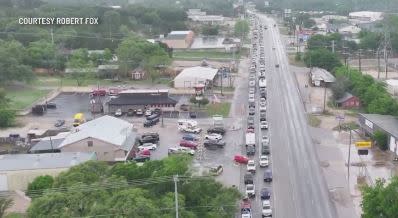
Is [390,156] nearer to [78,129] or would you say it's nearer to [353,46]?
[78,129]

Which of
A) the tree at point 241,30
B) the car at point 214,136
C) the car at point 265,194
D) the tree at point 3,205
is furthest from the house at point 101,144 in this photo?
the tree at point 241,30

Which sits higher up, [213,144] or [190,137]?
[190,137]

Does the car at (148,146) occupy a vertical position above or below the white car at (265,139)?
below

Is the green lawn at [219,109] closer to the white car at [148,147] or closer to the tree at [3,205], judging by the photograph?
the white car at [148,147]

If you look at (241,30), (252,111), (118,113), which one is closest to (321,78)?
(252,111)

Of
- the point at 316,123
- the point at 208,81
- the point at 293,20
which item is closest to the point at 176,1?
A: the point at 293,20

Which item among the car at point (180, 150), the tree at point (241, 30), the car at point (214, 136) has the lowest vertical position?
the car at point (180, 150)

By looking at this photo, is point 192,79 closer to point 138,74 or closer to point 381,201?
point 138,74
